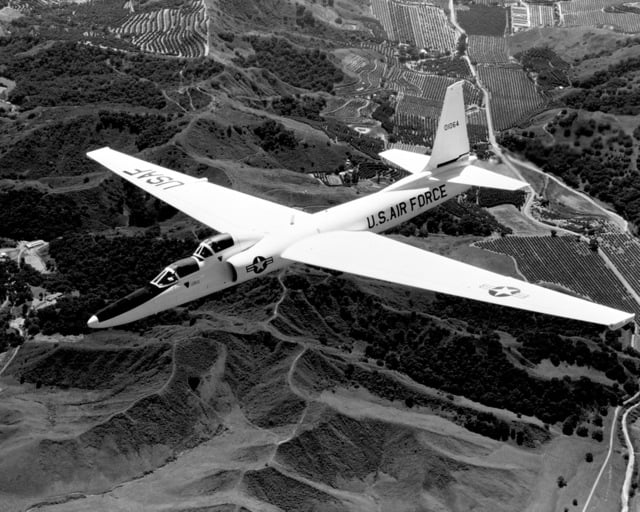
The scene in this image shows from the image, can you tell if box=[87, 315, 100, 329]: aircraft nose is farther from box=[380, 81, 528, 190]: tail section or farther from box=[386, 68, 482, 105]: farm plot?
box=[386, 68, 482, 105]: farm plot

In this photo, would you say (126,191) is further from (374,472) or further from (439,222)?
(374,472)

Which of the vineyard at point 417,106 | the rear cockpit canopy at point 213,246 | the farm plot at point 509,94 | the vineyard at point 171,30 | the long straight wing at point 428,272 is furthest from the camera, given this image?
the vineyard at point 171,30

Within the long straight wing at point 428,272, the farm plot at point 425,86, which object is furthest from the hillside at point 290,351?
the farm plot at point 425,86

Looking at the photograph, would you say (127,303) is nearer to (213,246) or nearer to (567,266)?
(213,246)

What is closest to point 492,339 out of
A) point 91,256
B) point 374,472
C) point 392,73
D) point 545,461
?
point 545,461

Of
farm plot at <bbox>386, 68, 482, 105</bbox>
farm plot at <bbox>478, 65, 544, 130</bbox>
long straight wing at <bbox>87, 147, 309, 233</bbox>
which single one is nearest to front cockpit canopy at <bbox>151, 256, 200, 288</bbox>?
long straight wing at <bbox>87, 147, 309, 233</bbox>

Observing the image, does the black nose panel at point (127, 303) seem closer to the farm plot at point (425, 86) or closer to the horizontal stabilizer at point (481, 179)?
the horizontal stabilizer at point (481, 179)
